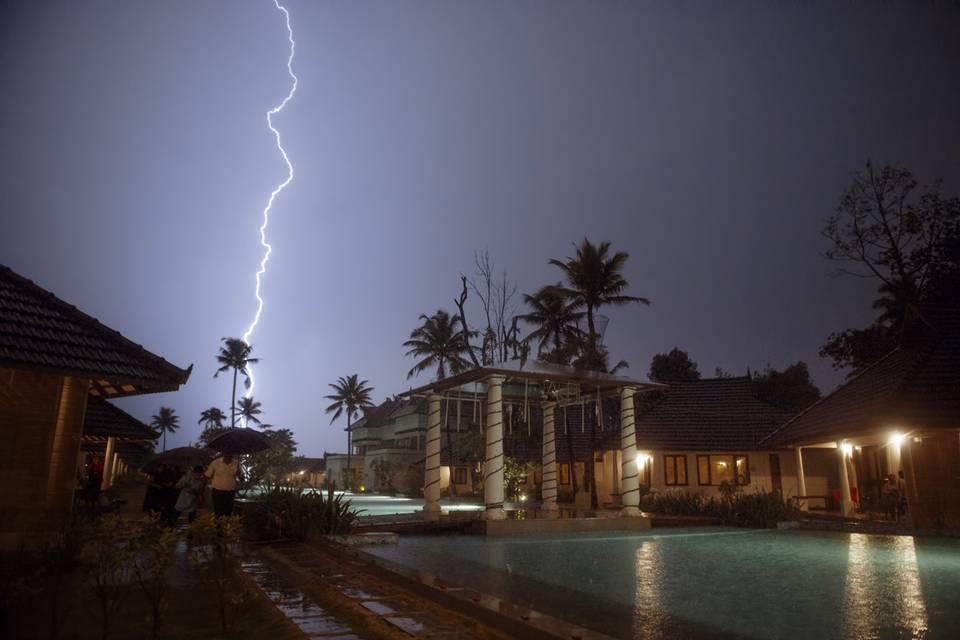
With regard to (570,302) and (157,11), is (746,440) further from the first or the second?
(157,11)

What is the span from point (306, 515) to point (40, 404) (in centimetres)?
427

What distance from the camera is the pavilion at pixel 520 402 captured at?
562 inches

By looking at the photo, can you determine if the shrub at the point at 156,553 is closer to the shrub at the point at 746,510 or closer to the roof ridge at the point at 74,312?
the roof ridge at the point at 74,312

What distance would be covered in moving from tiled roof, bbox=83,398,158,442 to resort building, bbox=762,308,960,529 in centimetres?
2141

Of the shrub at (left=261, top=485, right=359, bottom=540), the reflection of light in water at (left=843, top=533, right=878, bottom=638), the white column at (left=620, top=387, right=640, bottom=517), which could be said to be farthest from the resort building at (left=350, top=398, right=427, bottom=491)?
the reflection of light in water at (left=843, top=533, right=878, bottom=638)

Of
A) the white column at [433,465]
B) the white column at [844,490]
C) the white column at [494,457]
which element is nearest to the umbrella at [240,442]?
the white column at [433,465]

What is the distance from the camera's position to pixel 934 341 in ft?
57.1

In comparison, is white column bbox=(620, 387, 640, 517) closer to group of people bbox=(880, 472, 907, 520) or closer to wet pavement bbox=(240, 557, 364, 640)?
group of people bbox=(880, 472, 907, 520)

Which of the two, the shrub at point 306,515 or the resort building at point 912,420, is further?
the resort building at point 912,420

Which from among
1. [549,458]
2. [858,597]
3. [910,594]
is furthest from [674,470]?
[858,597]

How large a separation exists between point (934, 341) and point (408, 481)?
33.6 meters

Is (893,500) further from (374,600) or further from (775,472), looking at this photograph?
(374,600)

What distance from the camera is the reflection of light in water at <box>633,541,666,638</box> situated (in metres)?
5.13

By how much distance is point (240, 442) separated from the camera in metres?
15.2
